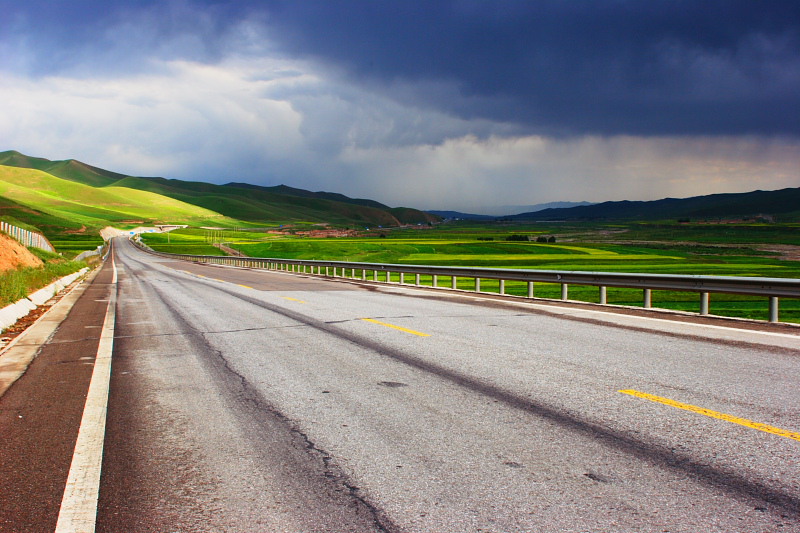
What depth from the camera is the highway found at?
3.52 m

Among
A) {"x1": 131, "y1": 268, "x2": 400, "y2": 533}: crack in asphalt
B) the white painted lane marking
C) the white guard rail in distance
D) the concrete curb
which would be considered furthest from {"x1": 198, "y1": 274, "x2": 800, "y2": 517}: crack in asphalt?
the concrete curb

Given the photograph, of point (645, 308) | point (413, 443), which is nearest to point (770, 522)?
point (413, 443)

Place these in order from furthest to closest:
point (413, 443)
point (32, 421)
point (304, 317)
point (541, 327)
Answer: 1. point (304, 317)
2. point (541, 327)
3. point (32, 421)
4. point (413, 443)

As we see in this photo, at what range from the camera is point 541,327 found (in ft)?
37.2

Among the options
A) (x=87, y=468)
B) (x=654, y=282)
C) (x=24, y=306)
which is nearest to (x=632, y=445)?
(x=87, y=468)

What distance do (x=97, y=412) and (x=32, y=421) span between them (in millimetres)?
541

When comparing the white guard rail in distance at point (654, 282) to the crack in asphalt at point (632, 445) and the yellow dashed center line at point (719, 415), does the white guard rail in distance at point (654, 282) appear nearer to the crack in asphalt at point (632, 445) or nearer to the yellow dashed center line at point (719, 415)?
the yellow dashed center line at point (719, 415)

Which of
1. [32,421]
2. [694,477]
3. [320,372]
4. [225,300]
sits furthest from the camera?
[225,300]

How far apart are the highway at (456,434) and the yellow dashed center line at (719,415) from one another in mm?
29

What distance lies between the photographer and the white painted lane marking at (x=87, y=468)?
350cm

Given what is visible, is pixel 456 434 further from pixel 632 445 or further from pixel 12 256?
pixel 12 256

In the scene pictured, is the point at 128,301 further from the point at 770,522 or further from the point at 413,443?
the point at 770,522

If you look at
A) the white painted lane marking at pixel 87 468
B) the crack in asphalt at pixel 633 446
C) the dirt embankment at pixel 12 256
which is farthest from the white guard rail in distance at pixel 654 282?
the dirt embankment at pixel 12 256

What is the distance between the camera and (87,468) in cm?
433
